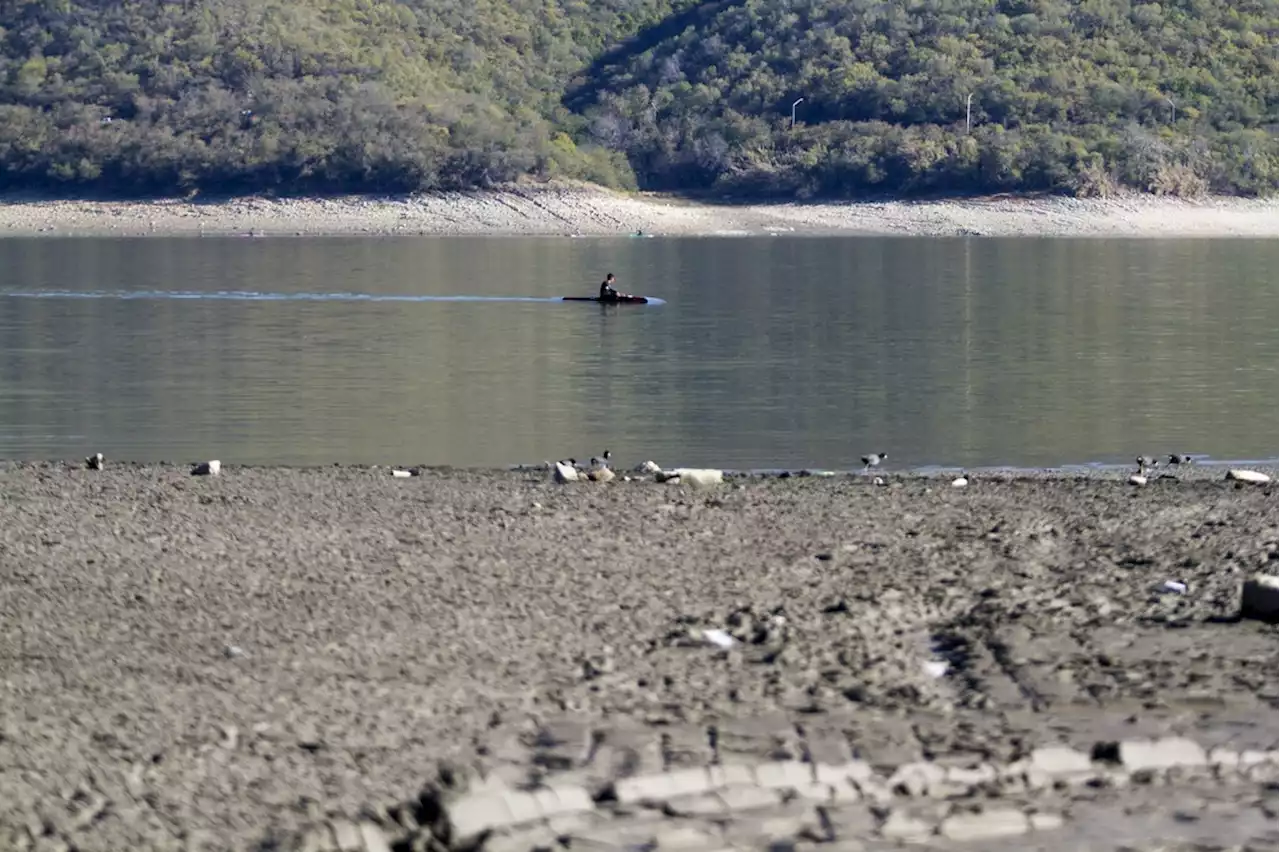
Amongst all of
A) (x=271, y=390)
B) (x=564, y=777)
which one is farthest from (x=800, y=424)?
(x=564, y=777)

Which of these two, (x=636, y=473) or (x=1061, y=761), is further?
(x=636, y=473)

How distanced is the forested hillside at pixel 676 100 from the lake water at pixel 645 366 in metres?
40.5

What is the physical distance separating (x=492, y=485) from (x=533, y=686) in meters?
7.26

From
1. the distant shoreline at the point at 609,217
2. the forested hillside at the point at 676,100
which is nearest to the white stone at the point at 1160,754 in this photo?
the distant shoreline at the point at 609,217

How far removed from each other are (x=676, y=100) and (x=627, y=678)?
331 ft

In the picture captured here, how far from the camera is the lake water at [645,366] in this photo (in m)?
19.8

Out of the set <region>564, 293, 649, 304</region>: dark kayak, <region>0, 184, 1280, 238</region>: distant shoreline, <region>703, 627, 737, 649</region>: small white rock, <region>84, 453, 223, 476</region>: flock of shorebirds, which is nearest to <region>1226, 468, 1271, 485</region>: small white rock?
<region>703, 627, 737, 649</region>: small white rock

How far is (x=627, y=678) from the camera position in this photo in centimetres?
884

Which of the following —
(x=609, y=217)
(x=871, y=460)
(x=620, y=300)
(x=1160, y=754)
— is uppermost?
(x=609, y=217)

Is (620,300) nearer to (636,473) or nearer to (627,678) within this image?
(636,473)

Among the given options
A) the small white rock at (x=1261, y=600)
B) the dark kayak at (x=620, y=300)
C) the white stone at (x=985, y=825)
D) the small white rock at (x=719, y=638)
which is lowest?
the white stone at (x=985, y=825)

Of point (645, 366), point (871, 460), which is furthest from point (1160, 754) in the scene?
point (645, 366)

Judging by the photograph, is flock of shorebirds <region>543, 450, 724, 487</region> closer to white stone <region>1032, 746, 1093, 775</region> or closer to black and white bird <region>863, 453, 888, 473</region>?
black and white bird <region>863, 453, 888, 473</region>

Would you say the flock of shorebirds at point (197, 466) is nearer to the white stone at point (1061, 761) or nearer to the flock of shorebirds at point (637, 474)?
the flock of shorebirds at point (637, 474)
